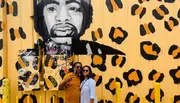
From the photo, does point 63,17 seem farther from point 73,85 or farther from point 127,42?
point 73,85

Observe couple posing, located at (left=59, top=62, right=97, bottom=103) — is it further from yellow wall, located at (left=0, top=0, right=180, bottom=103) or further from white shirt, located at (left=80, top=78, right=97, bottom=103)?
yellow wall, located at (left=0, top=0, right=180, bottom=103)

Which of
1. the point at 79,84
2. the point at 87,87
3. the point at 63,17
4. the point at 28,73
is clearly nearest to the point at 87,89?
the point at 87,87

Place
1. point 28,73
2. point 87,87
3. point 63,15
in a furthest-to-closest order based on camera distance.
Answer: point 63,15 → point 28,73 → point 87,87

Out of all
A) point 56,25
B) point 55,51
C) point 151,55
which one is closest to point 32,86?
point 55,51

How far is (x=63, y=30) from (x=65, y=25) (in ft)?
0.28

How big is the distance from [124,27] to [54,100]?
61.9 inches

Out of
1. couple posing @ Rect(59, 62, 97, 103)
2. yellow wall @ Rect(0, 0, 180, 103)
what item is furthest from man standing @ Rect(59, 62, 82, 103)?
yellow wall @ Rect(0, 0, 180, 103)

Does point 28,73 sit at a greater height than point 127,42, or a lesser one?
lesser

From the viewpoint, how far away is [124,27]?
5801mm

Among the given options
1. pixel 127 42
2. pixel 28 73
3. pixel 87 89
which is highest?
pixel 127 42

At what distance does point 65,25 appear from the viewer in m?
5.86

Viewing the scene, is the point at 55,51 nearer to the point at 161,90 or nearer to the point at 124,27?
the point at 124,27

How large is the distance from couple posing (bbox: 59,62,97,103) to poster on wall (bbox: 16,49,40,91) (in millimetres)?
631

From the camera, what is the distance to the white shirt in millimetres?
5083
